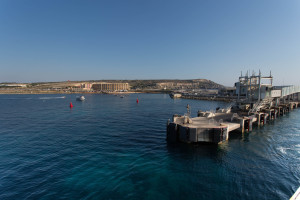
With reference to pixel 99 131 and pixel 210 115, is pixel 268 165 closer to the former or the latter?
pixel 210 115

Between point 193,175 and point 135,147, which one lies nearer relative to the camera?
point 193,175

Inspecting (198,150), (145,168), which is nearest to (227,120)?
(198,150)

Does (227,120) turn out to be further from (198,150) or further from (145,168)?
(145,168)

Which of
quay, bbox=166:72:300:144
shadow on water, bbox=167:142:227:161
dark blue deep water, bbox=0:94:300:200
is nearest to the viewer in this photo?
dark blue deep water, bbox=0:94:300:200

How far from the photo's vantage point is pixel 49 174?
1655 cm

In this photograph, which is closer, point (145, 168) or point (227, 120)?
point (145, 168)

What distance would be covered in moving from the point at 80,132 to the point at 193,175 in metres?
23.7

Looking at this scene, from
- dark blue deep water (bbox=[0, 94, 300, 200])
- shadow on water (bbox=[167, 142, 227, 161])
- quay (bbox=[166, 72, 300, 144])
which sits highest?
quay (bbox=[166, 72, 300, 144])

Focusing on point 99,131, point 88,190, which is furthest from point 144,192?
point 99,131

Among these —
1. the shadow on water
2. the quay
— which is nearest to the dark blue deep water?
the shadow on water

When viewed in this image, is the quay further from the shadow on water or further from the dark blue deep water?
the dark blue deep water

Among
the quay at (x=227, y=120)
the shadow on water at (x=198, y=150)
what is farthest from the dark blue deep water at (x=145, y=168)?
the quay at (x=227, y=120)

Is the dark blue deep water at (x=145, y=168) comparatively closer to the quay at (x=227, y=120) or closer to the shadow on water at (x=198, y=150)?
the shadow on water at (x=198, y=150)

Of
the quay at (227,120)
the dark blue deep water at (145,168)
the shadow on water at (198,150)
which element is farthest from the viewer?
the quay at (227,120)
